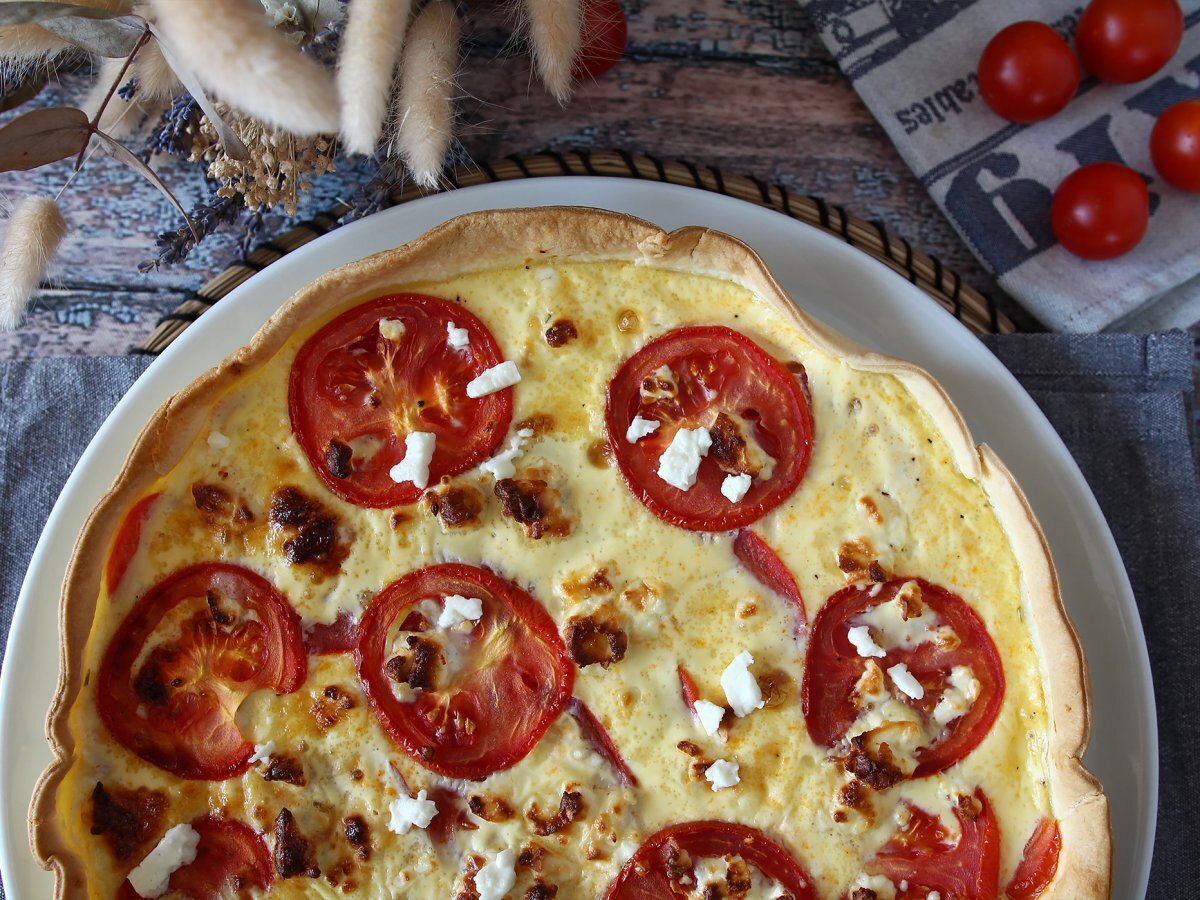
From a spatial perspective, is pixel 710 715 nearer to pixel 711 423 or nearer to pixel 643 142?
pixel 711 423

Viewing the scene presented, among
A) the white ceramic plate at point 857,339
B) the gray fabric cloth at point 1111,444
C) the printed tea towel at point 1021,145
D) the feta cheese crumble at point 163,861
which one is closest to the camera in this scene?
the feta cheese crumble at point 163,861

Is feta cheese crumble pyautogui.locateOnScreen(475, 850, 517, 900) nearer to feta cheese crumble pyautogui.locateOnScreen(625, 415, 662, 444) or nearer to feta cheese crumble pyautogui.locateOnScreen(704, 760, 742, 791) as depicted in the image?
feta cheese crumble pyautogui.locateOnScreen(704, 760, 742, 791)

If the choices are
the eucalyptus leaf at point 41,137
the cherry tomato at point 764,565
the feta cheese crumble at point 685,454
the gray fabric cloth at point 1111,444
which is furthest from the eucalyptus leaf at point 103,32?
the cherry tomato at point 764,565

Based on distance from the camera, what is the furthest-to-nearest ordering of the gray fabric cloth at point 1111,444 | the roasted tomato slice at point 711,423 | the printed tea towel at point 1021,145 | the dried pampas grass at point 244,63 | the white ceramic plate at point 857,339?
the printed tea towel at point 1021,145, the gray fabric cloth at point 1111,444, the white ceramic plate at point 857,339, the roasted tomato slice at point 711,423, the dried pampas grass at point 244,63

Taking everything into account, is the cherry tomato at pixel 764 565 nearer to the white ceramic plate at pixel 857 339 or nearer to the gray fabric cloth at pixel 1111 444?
the white ceramic plate at pixel 857 339

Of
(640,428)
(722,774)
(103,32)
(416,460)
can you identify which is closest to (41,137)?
(103,32)

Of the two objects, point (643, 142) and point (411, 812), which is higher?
→ point (643, 142)

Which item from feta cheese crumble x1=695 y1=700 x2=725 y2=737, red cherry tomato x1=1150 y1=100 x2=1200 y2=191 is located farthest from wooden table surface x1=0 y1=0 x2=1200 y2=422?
feta cheese crumble x1=695 y1=700 x2=725 y2=737
